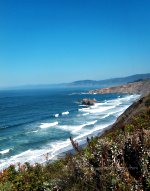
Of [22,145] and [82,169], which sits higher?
[82,169]

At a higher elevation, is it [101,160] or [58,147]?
[101,160]

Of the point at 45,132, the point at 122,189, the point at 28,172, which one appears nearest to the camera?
the point at 122,189

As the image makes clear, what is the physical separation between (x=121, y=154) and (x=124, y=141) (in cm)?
51

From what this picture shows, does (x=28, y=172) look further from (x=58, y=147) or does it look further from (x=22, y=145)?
(x=22, y=145)

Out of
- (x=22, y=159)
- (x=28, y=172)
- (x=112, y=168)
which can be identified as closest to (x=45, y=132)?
(x=22, y=159)

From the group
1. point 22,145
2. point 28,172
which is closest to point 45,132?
point 22,145

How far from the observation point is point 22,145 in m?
49.4

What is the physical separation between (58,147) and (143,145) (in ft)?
121

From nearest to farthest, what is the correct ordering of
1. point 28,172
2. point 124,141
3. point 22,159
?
point 124,141 < point 28,172 < point 22,159

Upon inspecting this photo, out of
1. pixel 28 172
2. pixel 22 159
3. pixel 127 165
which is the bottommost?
pixel 22 159

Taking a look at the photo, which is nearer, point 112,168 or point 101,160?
point 112,168

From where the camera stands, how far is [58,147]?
4522cm

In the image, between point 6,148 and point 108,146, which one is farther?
point 6,148

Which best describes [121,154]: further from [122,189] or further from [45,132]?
[45,132]
